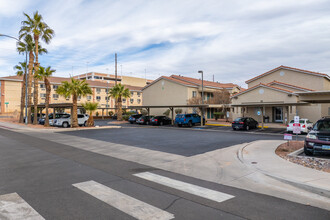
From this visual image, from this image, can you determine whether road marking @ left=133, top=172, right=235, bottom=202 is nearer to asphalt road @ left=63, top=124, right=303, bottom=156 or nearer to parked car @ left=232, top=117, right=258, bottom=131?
asphalt road @ left=63, top=124, right=303, bottom=156

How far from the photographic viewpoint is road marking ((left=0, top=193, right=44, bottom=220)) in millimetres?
4395

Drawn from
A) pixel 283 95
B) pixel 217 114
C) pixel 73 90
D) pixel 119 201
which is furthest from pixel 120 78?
pixel 119 201

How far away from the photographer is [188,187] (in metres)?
6.23

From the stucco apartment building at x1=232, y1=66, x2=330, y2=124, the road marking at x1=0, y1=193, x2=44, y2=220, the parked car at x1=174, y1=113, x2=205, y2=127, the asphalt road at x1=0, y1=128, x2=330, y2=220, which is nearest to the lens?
the road marking at x1=0, y1=193, x2=44, y2=220

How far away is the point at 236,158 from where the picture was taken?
10.2m

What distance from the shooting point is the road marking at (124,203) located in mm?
4473

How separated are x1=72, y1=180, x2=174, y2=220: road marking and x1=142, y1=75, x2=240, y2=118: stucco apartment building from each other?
3475cm

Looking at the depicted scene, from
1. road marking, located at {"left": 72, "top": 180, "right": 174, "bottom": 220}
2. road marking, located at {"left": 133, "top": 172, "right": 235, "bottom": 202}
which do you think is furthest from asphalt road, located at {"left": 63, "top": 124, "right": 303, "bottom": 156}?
road marking, located at {"left": 72, "top": 180, "right": 174, "bottom": 220}

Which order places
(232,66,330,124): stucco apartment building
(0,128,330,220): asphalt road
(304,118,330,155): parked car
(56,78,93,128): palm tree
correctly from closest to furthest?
(0,128,330,220): asphalt road
(304,118,330,155): parked car
(56,78,93,128): palm tree
(232,66,330,124): stucco apartment building

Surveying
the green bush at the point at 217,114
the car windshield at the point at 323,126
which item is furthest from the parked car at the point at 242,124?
the car windshield at the point at 323,126

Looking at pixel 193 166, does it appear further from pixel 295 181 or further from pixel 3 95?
pixel 3 95

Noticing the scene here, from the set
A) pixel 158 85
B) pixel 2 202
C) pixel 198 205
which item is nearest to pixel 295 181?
pixel 198 205

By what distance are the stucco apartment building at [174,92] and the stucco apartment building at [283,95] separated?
7679 millimetres

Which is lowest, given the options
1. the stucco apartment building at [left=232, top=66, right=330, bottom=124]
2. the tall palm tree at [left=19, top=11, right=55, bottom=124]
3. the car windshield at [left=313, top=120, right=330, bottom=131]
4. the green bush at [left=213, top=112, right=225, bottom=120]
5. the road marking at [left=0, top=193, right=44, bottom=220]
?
the road marking at [left=0, top=193, right=44, bottom=220]
